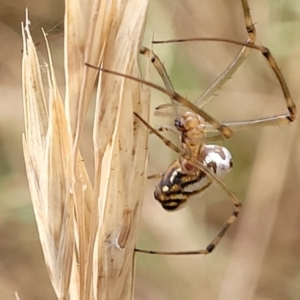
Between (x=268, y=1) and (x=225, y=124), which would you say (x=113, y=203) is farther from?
(x=268, y=1)

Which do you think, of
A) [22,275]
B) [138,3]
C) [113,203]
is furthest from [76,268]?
[22,275]

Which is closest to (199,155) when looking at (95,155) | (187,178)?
(187,178)

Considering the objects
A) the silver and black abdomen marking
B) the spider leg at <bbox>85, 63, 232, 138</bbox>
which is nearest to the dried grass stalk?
the spider leg at <bbox>85, 63, 232, 138</bbox>

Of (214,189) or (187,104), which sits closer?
(187,104)

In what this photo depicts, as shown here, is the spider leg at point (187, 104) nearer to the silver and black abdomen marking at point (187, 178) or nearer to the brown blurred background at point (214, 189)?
the silver and black abdomen marking at point (187, 178)

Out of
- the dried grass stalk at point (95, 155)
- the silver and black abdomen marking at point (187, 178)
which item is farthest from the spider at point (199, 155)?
the dried grass stalk at point (95, 155)

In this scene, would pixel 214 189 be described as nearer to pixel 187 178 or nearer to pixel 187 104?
pixel 187 178
